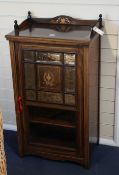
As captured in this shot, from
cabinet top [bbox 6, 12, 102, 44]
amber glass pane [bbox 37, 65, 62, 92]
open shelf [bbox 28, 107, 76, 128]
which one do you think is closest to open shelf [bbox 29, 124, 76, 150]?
open shelf [bbox 28, 107, 76, 128]

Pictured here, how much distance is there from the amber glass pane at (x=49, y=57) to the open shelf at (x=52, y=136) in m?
0.58

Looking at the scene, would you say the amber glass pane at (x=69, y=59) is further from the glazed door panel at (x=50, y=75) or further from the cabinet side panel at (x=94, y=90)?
the cabinet side panel at (x=94, y=90)

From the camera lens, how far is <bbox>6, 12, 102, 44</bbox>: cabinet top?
2053 millimetres

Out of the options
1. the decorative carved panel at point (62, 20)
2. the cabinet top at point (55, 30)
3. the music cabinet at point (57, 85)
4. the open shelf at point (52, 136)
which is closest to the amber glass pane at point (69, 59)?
the music cabinet at point (57, 85)

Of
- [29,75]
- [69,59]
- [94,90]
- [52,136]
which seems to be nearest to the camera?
[69,59]

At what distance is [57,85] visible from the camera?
7.18ft

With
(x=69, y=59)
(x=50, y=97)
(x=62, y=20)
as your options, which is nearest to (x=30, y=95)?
(x=50, y=97)

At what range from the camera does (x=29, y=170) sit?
2.41 m

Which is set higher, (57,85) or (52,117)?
(57,85)

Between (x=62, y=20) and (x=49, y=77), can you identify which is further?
(x=62, y=20)

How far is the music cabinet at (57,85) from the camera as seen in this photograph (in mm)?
2088

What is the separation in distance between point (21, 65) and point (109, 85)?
665 millimetres

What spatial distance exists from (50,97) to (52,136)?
0.43 metres

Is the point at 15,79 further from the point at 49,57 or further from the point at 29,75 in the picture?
the point at 49,57
